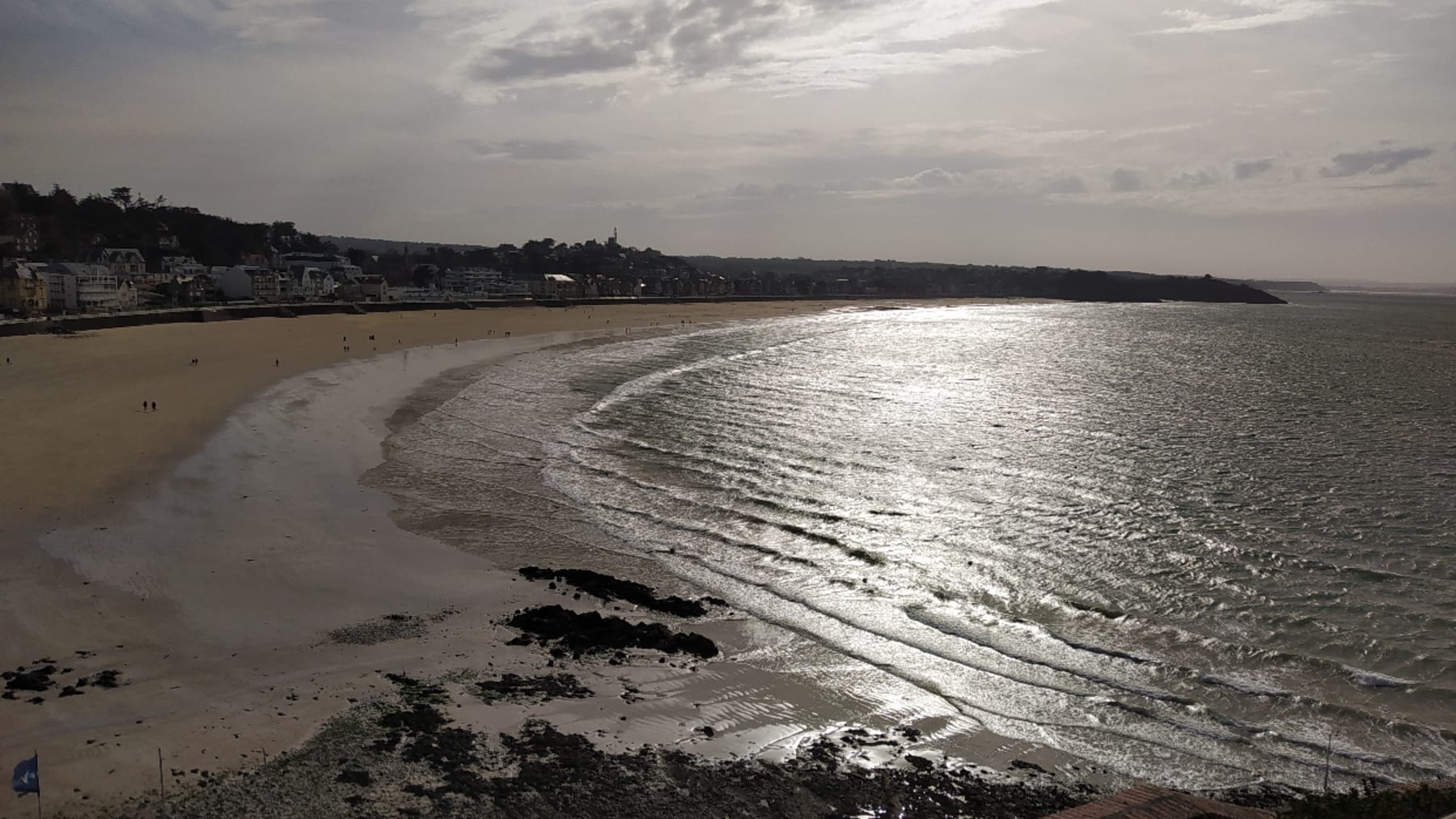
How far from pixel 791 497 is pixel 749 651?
366 inches

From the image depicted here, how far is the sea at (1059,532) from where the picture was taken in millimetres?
12492

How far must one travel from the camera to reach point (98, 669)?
37.4ft

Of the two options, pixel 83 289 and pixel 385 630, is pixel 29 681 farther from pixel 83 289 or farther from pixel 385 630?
pixel 83 289

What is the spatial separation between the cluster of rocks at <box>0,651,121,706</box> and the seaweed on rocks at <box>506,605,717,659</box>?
5.27 metres

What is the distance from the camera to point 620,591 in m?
16.0

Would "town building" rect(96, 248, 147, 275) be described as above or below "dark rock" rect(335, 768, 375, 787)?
above

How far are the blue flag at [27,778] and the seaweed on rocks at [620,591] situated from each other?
8614mm

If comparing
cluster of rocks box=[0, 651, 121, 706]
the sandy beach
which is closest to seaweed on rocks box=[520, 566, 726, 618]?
the sandy beach

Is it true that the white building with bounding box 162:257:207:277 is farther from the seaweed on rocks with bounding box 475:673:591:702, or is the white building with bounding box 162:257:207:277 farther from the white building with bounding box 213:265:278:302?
the seaweed on rocks with bounding box 475:673:591:702

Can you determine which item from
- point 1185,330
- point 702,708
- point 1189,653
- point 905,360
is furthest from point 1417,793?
point 1185,330

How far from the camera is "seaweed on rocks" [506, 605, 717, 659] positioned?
1357 centimetres

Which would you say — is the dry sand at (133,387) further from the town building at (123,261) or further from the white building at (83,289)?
the town building at (123,261)

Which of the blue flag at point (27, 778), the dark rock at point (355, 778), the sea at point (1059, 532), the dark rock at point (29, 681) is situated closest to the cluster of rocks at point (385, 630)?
the dark rock at point (29, 681)

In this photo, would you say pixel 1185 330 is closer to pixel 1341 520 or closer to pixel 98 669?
pixel 1341 520
